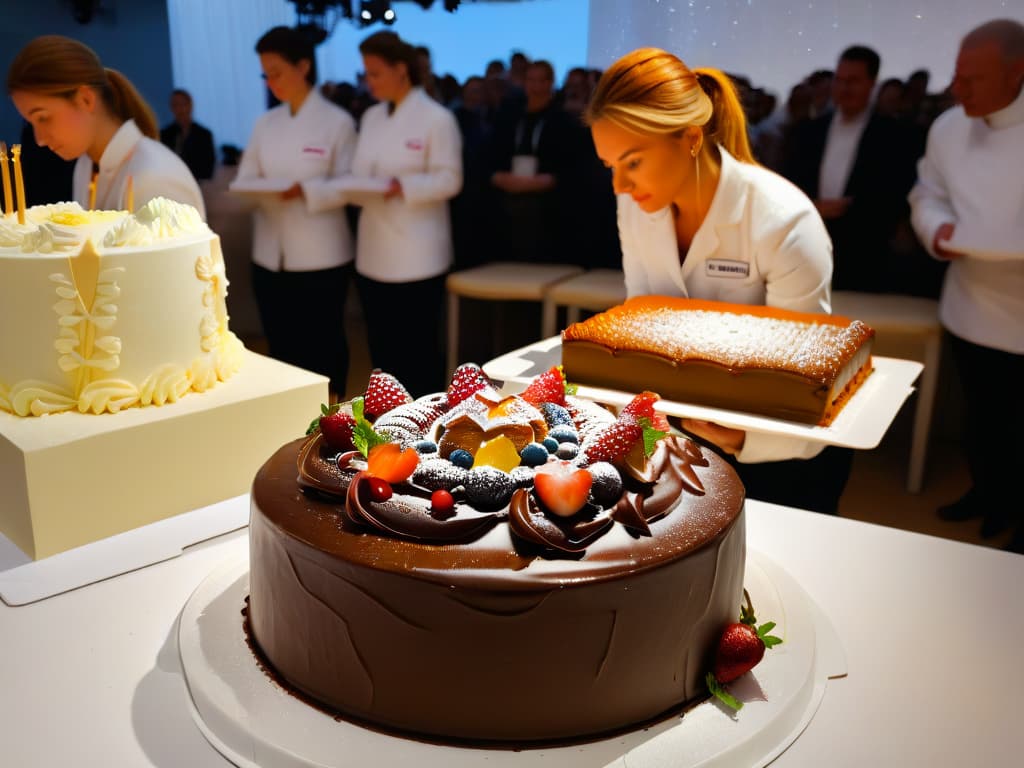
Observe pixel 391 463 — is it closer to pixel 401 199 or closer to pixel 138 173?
pixel 138 173

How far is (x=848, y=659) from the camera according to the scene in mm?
1188

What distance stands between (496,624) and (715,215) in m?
1.28

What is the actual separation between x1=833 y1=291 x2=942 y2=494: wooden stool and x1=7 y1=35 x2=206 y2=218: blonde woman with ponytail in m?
2.31

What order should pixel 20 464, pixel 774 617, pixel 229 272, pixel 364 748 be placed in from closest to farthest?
pixel 364 748 < pixel 774 617 < pixel 20 464 < pixel 229 272

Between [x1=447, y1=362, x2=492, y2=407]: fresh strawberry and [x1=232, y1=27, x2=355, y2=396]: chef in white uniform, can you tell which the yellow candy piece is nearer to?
[x1=447, y1=362, x2=492, y2=407]: fresh strawberry

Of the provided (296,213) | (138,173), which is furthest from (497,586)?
(296,213)

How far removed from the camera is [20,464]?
1.40 meters

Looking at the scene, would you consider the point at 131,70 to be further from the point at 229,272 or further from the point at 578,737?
the point at 578,737

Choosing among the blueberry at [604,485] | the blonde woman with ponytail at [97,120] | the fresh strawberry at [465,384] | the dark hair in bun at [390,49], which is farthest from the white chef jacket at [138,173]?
the blueberry at [604,485]

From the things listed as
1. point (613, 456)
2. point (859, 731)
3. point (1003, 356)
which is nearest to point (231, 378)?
point (613, 456)

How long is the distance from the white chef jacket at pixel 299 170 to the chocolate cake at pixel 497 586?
2843 mm

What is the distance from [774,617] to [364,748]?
1.86 ft

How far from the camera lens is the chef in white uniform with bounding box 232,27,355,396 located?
3.64 meters

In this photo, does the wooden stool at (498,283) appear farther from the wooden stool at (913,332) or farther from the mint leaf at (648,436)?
the mint leaf at (648,436)
